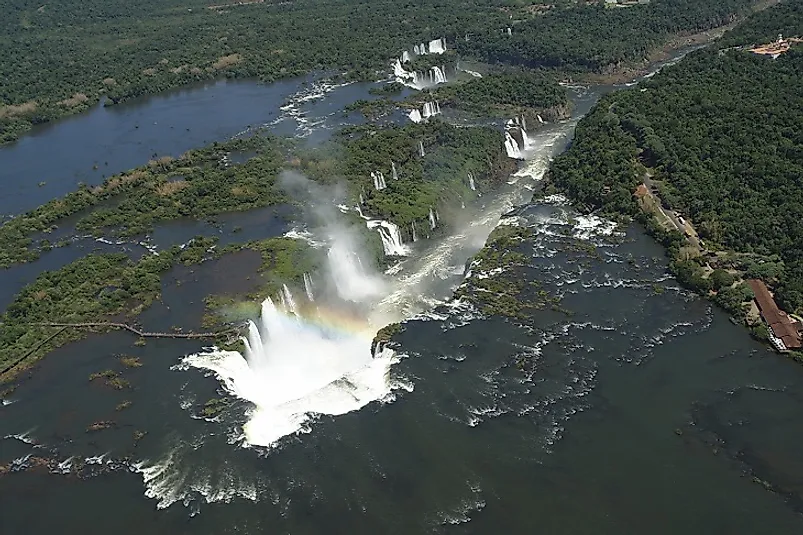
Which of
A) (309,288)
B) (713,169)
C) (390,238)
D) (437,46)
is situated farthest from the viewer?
(437,46)

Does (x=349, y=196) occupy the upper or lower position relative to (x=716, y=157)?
upper

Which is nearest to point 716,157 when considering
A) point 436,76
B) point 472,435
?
point 472,435

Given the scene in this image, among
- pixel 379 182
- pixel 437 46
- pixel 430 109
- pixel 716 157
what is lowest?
pixel 716 157

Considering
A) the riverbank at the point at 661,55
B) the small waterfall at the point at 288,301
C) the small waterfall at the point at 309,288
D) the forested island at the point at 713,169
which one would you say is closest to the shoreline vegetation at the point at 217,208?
the small waterfall at the point at 309,288

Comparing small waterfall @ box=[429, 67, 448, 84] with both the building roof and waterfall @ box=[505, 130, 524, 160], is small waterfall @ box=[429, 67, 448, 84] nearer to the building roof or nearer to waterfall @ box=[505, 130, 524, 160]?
waterfall @ box=[505, 130, 524, 160]

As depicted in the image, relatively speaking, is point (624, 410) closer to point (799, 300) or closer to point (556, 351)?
point (556, 351)

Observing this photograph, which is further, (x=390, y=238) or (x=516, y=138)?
(x=516, y=138)

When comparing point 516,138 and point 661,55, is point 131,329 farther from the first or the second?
point 661,55
